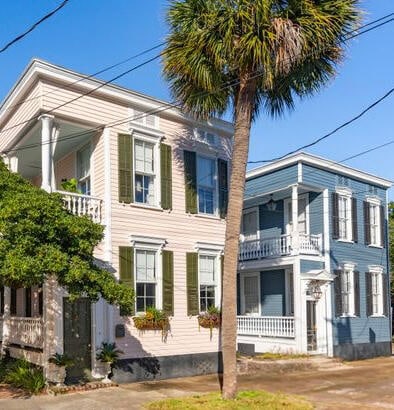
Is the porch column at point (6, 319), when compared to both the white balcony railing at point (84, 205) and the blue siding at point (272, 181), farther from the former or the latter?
the blue siding at point (272, 181)

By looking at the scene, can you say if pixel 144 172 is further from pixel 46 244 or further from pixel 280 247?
pixel 280 247

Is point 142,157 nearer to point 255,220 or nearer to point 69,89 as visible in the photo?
point 69,89

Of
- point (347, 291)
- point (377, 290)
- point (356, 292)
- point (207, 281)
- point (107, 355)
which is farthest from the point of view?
point (377, 290)

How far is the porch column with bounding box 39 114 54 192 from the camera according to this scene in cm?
1507

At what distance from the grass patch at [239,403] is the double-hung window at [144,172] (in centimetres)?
670

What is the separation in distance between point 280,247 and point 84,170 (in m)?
9.34

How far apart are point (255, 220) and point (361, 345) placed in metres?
7.08

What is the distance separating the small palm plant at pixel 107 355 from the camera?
1493cm

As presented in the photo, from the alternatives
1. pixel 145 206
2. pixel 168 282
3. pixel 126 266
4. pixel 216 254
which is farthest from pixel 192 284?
pixel 145 206

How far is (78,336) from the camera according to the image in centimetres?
1556

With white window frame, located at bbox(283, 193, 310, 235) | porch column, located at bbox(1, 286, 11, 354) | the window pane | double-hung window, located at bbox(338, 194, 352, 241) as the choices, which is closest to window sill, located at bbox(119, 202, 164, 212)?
the window pane

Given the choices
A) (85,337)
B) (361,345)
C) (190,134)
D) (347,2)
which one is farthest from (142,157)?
(361,345)

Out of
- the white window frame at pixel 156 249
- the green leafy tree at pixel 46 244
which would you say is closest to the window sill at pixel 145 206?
the white window frame at pixel 156 249

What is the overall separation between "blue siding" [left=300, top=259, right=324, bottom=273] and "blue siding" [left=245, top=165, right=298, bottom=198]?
3311mm
